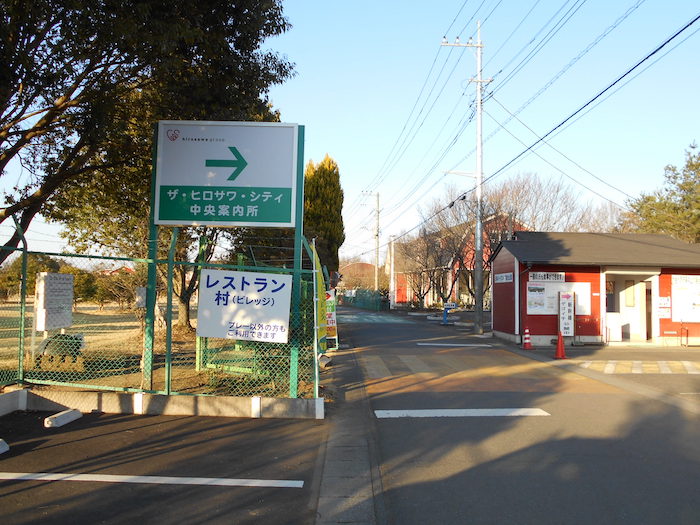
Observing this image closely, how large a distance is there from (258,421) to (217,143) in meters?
4.23

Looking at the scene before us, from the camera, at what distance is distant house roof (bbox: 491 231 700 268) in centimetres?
1752

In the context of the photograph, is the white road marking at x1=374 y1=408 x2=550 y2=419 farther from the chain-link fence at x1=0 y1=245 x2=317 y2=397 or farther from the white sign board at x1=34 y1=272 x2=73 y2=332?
the white sign board at x1=34 y1=272 x2=73 y2=332

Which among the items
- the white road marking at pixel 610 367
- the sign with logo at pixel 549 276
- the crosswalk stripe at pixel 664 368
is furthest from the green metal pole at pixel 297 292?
the sign with logo at pixel 549 276

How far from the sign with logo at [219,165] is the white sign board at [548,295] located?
12146 millimetres

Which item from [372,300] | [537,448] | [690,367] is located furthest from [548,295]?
[372,300]

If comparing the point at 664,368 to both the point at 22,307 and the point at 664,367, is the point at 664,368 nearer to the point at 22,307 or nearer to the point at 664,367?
the point at 664,367

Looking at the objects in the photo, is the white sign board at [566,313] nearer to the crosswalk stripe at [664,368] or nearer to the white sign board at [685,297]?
the white sign board at [685,297]

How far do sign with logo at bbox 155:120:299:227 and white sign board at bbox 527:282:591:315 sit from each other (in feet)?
39.8

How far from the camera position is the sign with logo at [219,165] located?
8.11 meters

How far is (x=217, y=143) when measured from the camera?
8.16m

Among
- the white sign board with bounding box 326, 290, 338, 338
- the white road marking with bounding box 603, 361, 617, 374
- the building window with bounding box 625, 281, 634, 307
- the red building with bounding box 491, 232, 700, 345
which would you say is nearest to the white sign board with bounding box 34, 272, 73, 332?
the white sign board with bounding box 326, 290, 338, 338

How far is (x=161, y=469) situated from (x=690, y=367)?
12857 mm

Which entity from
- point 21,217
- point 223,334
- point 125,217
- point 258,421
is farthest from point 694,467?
point 125,217

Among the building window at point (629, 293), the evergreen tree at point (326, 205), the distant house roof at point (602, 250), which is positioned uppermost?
the evergreen tree at point (326, 205)
